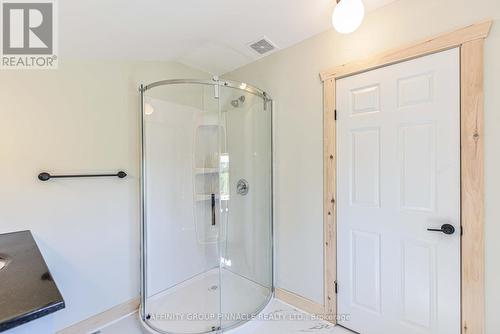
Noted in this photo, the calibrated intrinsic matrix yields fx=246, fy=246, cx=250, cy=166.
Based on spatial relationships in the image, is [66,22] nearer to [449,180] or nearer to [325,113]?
[325,113]

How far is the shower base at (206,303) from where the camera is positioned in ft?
6.18

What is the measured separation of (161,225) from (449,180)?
7.38ft

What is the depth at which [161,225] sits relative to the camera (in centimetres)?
234

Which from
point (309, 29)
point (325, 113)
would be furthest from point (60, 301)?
point (309, 29)

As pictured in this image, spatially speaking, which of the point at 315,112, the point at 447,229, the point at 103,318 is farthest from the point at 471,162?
the point at 103,318

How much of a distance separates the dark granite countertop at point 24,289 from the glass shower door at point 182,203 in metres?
1.09

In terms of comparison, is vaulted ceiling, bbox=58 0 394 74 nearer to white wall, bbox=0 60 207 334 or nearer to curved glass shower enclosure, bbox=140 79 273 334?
white wall, bbox=0 60 207 334

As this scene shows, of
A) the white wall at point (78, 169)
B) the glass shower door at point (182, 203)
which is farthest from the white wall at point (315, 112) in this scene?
the white wall at point (78, 169)

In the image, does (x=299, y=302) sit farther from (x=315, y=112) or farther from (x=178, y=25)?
(x=178, y=25)

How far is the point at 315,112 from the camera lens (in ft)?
6.66

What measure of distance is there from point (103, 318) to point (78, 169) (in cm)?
118

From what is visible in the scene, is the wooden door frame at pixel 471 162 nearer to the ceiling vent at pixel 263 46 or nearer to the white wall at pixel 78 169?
the ceiling vent at pixel 263 46

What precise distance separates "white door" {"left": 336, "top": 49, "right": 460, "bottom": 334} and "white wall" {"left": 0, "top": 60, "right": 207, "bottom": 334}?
1.74m

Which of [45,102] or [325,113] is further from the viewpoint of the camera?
[325,113]
